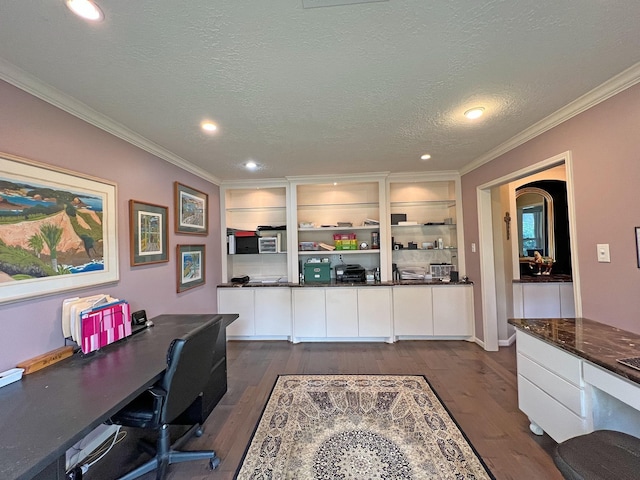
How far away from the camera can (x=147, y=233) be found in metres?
2.41

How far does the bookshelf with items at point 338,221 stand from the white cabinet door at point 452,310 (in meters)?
0.91

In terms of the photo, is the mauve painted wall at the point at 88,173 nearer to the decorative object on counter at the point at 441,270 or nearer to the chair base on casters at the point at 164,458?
the chair base on casters at the point at 164,458

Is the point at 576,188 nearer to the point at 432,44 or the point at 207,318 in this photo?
the point at 432,44

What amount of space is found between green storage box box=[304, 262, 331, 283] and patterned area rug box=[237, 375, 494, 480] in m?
1.53

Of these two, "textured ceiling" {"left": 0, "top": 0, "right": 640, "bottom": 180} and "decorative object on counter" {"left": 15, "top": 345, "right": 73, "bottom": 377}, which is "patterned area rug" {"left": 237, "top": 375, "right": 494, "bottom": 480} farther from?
"textured ceiling" {"left": 0, "top": 0, "right": 640, "bottom": 180}

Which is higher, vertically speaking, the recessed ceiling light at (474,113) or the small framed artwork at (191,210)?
the recessed ceiling light at (474,113)

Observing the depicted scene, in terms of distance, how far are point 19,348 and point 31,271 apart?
41 centimetres

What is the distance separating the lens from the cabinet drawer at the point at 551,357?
4.91ft

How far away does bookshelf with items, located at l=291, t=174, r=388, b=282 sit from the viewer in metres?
3.92

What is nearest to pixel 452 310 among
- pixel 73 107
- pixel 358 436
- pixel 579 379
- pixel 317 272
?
pixel 317 272

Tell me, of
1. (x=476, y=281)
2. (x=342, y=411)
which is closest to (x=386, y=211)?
(x=476, y=281)

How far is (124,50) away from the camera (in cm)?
131

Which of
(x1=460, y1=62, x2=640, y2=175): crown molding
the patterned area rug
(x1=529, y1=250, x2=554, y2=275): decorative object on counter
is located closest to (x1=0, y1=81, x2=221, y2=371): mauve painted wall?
the patterned area rug

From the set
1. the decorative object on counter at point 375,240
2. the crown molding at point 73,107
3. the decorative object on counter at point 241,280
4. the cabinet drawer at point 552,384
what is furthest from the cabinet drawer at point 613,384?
the decorative object on counter at point 241,280
